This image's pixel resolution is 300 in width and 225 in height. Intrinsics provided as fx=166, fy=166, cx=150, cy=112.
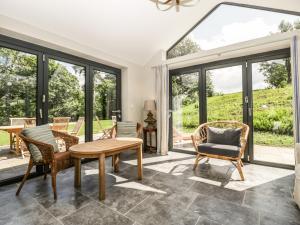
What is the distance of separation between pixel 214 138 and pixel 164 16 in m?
2.71

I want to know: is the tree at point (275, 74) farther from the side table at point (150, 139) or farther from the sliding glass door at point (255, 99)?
the side table at point (150, 139)

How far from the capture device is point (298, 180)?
1732 mm

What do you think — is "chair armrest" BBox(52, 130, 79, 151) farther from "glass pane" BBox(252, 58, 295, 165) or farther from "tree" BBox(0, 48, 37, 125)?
"glass pane" BBox(252, 58, 295, 165)

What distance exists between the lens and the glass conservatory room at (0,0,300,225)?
6.27 feet

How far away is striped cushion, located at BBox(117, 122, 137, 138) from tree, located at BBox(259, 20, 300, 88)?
9.30 feet

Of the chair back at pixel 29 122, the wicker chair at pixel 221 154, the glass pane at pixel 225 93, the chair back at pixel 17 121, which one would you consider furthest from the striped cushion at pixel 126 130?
the glass pane at pixel 225 93

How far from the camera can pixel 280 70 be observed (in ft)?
10.3

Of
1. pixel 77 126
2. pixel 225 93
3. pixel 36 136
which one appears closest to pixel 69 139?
pixel 36 136

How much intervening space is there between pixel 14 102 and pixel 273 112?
4.58 metres

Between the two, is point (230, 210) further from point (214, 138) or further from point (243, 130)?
point (243, 130)

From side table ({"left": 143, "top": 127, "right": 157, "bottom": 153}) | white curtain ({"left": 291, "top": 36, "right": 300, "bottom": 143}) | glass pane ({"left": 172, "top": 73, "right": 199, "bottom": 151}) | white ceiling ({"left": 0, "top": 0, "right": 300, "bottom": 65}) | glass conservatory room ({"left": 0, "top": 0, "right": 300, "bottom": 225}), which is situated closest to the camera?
glass conservatory room ({"left": 0, "top": 0, "right": 300, "bottom": 225})

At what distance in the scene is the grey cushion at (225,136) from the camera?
291 centimetres

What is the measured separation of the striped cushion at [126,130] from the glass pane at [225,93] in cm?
179

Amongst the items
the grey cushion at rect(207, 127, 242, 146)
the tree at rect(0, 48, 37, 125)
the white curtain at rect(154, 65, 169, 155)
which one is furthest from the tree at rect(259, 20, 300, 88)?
the tree at rect(0, 48, 37, 125)
